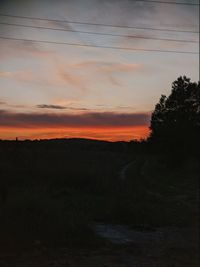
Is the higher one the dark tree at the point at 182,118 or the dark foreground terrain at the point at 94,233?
the dark tree at the point at 182,118

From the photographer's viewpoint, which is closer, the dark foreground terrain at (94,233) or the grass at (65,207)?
the dark foreground terrain at (94,233)

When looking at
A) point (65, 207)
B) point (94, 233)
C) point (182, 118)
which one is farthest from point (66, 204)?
point (182, 118)

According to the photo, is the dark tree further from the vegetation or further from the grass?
the grass

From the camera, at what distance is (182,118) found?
52156 millimetres

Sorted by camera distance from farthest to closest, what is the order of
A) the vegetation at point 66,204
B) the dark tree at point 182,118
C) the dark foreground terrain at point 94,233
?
the dark tree at point 182,118
the vegetation at point 66,204
the dark foreground terrain at point 94,233

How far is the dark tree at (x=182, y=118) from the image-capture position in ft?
167

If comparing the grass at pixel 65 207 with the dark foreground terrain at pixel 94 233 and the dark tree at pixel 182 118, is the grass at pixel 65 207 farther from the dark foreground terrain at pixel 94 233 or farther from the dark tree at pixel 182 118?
the dark tree at pixel 182 118

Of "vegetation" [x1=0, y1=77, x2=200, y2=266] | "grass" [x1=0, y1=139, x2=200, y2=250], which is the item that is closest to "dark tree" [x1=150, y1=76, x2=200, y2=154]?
"vegetation" [x1=0, y1=77, x2=200, y2=266]

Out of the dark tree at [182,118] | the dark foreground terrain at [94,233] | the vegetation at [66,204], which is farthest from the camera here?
the dark tree at [182,118]

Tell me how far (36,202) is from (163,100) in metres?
42.7

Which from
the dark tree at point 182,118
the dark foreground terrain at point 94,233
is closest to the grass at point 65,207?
the dark foreground terrain at point 94,233

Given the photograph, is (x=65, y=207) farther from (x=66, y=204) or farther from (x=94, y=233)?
(x=94, y=233)

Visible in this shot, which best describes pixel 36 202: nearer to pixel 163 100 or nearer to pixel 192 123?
pixel 192 123

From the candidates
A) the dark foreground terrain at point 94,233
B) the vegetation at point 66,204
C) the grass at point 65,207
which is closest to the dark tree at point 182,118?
the vegetation at point 66,204
